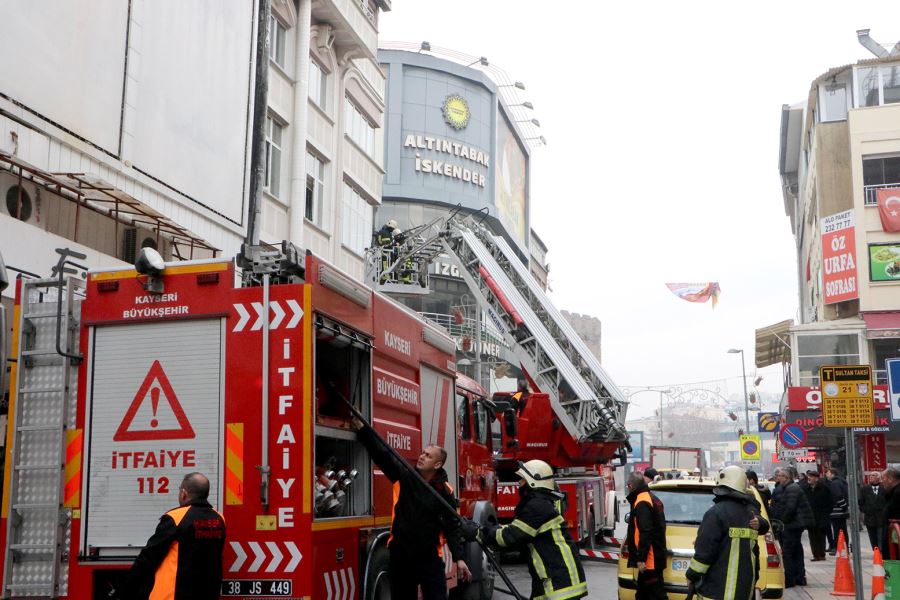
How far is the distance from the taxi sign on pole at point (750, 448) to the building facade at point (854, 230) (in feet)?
24.9

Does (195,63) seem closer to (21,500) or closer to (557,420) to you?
(557,420)

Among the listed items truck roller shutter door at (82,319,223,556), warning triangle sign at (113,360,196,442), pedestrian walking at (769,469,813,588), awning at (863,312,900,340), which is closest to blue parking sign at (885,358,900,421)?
pedestrian walking at (769,469,813,588)

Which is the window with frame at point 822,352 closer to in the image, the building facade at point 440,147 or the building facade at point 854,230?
the building facade at point 854,230

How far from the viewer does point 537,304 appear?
21.0m

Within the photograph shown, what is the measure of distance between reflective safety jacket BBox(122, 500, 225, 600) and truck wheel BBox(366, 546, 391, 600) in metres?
1.72

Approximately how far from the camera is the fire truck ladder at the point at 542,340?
19.0 meters

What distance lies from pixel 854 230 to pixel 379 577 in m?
35.6

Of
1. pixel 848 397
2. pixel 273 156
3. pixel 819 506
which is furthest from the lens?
pixel 273 156

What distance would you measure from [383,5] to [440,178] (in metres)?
31.6

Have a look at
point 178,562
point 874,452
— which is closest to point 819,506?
point 178,562

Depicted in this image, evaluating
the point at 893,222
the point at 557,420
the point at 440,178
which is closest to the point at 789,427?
the point at 557,420

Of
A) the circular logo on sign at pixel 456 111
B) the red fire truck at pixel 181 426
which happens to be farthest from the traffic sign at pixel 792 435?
the circular logo on sign at pixel 456 111

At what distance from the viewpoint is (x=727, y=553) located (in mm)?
7125

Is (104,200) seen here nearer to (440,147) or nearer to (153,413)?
(153,413)
